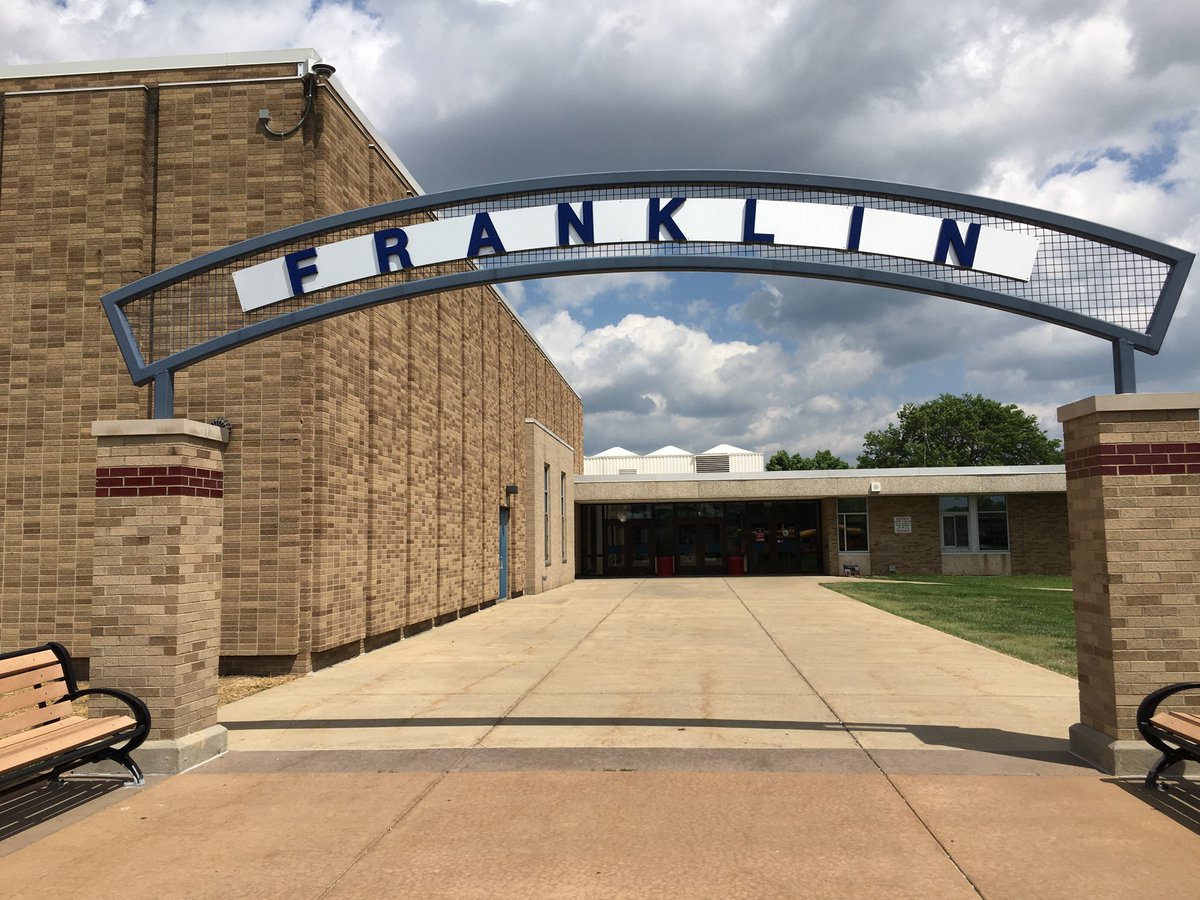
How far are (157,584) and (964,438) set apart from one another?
90.5 metres

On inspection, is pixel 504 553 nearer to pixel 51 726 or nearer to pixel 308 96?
pixel 308 96

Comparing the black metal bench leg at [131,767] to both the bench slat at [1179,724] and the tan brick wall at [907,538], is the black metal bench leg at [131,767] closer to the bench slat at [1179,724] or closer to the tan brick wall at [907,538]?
the bench slat at [1179,724]

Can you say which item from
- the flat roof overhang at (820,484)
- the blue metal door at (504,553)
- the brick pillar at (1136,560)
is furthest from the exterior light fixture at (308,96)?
the flat roof overhang at (820,484)

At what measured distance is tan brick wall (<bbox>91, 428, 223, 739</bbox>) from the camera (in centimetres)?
701

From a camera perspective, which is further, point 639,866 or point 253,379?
point 253,379

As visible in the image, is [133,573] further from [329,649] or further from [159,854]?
[329,649]

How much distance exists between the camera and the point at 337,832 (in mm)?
5461

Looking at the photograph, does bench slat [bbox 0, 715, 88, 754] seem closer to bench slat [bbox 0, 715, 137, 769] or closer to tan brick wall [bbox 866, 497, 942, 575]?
bench slat [bbox 0, 715, 137, 769]

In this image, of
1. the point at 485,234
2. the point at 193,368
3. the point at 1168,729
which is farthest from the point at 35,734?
the point at 1168,729

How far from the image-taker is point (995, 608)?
811 inches

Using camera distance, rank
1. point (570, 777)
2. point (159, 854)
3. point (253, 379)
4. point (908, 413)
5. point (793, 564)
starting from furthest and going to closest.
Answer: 1. point (908, 413)
2. point (793, 564)
3. point (253, 379)
4. point (570, 777)
5. point (159, 854)

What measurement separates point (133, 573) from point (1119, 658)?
7.87 m

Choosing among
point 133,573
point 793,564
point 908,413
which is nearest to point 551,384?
point 793,564

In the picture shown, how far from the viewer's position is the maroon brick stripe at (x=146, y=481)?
7219 mm
